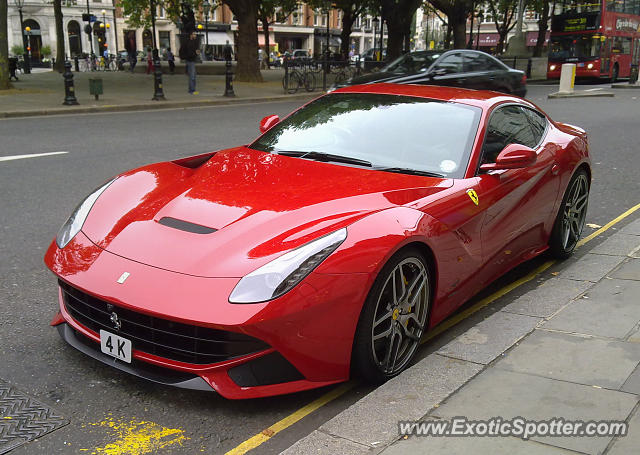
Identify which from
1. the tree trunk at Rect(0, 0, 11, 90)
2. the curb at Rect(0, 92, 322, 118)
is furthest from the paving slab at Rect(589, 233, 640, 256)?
the tree trunk at Rect(0, 0, 11, 90)

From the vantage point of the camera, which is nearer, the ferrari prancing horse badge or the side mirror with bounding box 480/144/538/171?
the ferrari prancing horse badge

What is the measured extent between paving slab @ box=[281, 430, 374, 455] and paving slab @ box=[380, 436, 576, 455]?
129 mm

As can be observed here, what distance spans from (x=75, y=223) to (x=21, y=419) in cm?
112

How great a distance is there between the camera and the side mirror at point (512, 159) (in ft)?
12.9

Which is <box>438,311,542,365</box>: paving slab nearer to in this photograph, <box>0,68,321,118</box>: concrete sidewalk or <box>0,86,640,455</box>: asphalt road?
<box>0,86,640,455</box>: asphalt road

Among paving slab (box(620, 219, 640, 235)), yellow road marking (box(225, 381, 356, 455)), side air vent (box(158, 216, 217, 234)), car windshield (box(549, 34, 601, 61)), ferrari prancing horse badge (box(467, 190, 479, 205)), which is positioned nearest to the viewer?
yellow road marking (box(225, 381, 356, 455))

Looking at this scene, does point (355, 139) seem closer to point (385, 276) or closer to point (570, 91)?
point (385, 276)

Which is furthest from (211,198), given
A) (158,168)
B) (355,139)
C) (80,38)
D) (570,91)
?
(80,38)

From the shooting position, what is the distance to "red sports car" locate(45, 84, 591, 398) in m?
2.77

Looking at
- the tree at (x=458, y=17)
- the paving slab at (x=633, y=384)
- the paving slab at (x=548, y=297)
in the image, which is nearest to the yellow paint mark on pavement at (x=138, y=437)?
the paving slab at (x=633, y=384)

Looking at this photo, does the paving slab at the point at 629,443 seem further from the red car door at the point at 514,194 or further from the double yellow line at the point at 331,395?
the red car door at the point at 514,194

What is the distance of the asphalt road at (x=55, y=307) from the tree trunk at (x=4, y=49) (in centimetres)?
709

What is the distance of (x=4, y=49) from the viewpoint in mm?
18750

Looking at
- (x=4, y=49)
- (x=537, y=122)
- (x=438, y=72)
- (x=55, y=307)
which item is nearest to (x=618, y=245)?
(x=537, y=122)
